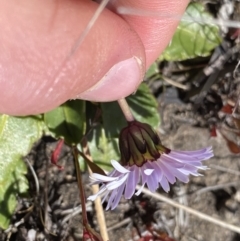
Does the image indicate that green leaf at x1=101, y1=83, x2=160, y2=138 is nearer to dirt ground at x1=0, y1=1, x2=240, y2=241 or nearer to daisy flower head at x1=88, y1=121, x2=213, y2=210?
dirt ground at x1=0, y1=1, x2=240, y2=241

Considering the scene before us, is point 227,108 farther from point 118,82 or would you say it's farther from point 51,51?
point 51,51

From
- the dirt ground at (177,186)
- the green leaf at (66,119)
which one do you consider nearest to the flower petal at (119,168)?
the green leaf at (66,119)

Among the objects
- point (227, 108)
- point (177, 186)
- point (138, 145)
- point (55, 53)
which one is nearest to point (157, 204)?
point (177, 186)

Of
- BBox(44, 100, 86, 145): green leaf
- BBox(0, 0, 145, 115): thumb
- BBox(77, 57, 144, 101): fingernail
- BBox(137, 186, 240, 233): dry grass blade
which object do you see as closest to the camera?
BBox(0, 0, 145, 115): thumb

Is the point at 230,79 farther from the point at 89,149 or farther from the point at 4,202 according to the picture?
the point at 4,202

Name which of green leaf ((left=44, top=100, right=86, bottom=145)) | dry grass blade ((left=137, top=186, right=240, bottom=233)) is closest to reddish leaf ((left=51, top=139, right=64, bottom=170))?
green leaf ((left=44, top=100, right=86, bottom=145))

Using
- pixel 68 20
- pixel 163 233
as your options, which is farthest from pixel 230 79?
pixel 68 20
